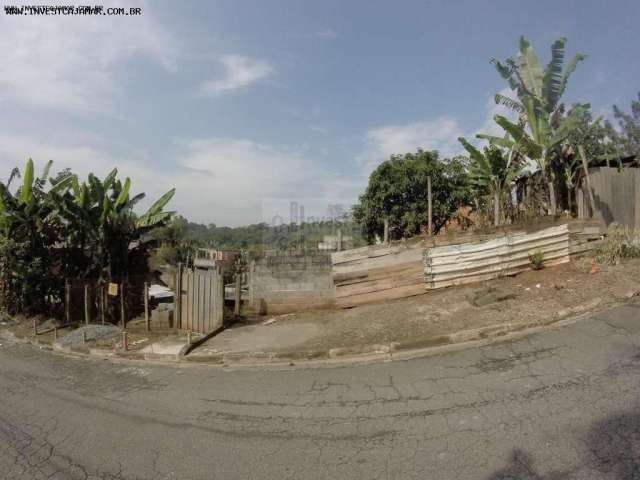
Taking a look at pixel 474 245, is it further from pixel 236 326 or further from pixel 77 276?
pixel 77 276

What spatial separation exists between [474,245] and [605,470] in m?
6.06

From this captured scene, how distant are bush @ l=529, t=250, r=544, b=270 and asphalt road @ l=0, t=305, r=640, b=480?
2.26 m

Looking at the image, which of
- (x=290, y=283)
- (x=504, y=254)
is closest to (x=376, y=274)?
(x=290, y=283)

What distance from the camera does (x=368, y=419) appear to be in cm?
398

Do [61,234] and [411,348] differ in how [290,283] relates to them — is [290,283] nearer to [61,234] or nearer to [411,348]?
[411,348]

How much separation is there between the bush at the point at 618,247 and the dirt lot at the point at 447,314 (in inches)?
10.6

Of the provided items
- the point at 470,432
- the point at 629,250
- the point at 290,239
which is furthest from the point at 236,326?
the point at 290,239

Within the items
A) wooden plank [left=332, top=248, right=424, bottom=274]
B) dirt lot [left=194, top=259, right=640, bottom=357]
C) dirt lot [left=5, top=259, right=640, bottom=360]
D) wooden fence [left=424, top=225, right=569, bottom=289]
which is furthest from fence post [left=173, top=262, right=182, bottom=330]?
wooden fence [left=424, top=225, right=569, bottom=289]

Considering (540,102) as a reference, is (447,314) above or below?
below

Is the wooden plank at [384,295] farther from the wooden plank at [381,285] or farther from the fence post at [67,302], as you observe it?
the fence post at [67,302]

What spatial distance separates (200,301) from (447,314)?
551 cm

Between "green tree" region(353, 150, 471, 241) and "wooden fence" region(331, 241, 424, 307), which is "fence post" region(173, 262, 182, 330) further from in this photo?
"green tree" region(353, 150, 471, 241)

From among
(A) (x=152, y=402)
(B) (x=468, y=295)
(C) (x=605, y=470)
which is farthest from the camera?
(B) (x=468, y=295)

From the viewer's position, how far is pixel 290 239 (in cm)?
1877
